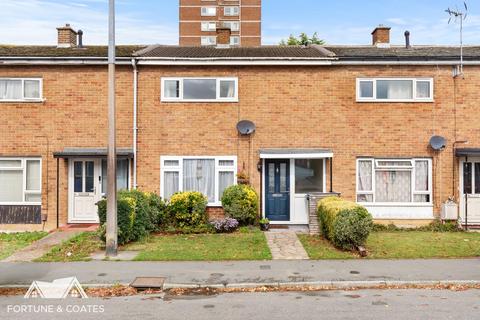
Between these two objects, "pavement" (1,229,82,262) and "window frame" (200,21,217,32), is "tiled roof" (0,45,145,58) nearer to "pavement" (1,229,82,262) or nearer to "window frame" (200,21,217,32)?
"pavement" (1,229,82,262)

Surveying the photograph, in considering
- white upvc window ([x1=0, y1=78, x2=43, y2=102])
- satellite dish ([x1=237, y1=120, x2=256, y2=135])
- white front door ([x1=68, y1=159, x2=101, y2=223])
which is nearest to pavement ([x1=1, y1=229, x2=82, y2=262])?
white front door ([x1=68, y1=159, x2=101, y2=223])

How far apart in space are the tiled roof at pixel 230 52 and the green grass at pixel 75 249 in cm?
615

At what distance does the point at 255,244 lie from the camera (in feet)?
39.6

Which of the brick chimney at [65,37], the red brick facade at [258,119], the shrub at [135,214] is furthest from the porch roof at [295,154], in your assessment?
the brick chimney at [65,37]

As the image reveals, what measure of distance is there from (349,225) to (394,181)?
5.05m

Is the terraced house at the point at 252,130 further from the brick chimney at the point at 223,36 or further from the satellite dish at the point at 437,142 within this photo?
the brick chimney at the point at 223,36

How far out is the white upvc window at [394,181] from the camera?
15078mm

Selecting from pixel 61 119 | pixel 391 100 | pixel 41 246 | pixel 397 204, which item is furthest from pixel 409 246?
pixel 61 119

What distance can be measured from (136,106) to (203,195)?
3588 mm

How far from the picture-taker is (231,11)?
233 ft

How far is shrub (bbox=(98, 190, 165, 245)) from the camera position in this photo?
1170 cm

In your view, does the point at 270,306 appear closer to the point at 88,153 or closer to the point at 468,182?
the point at 88,153

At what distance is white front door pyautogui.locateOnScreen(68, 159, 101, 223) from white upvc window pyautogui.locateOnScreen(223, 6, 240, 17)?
196ft

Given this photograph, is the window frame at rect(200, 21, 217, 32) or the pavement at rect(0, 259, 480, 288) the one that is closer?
the pavement at rect(0, 259, 480, 288)
